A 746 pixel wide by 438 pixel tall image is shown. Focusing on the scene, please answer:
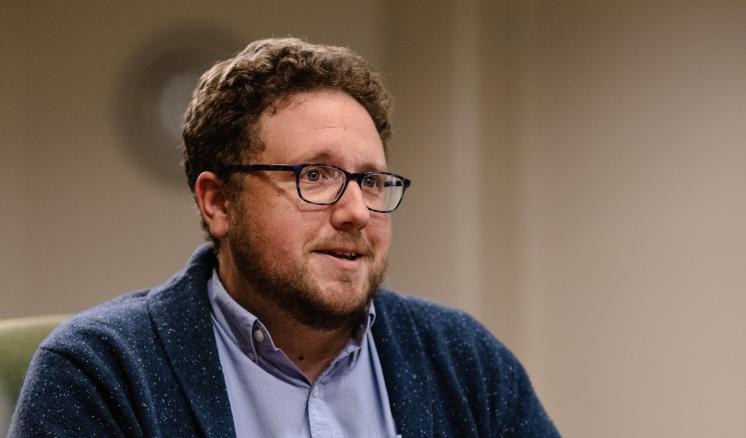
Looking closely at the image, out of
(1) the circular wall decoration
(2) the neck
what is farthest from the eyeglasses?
(1) the circular wall decoration

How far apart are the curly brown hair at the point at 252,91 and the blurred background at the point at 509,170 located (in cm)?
96

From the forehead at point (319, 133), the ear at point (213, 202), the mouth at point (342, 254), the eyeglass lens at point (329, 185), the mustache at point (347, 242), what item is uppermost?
the forehead at point (319, 133)

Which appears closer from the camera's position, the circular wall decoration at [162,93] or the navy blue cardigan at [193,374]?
the navy blue cardigan at [193,374]

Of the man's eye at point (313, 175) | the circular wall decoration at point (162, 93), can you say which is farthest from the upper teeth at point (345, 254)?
the circular wall decoration at point (162, 93)

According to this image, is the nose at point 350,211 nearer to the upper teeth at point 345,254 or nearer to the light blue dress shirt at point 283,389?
the upper teeth at point 345,254

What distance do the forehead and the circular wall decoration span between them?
67.7 inches

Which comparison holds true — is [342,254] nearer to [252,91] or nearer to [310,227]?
[310,227]

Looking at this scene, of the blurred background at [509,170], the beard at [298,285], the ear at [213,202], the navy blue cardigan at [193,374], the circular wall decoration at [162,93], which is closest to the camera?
the navy blue cardigan at [193,374]

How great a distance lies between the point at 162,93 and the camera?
2941 millimetres

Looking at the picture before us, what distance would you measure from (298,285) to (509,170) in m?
1.45

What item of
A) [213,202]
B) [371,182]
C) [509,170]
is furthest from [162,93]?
[371,182]

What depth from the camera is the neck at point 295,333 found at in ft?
4.23

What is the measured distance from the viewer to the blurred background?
77.2 inches

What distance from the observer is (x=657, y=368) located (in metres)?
2.08
